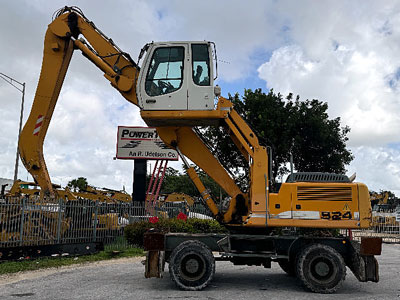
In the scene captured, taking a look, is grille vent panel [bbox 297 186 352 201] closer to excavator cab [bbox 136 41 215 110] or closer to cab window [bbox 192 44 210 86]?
excavator cab [bbox 136 41 215 110]

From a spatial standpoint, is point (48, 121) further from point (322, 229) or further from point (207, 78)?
point (322, 229)

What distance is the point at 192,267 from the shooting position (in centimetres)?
835

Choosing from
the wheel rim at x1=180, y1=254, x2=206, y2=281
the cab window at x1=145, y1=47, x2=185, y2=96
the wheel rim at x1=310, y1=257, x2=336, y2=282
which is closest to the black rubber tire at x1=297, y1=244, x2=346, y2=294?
the wheel rim at x1=310, y1=257, x2=336, y2=282

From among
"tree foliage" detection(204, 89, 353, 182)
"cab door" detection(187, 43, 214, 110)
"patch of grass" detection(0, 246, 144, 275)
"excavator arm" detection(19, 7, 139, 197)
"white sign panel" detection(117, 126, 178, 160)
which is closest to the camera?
"cab door" detection(187, 43, 214, 110)

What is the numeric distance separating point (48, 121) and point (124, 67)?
4.34 meters

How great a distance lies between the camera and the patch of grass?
10789 mm

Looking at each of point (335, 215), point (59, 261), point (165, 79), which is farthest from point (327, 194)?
point (59, 261)

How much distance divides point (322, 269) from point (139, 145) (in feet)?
46.9

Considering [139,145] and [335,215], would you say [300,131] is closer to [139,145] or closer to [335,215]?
[139,145]

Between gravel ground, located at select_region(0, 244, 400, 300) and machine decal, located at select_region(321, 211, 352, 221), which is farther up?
machine decal, located at select_region(321, 211, 352, 221)

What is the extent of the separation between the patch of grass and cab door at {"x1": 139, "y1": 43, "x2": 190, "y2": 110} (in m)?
6.09

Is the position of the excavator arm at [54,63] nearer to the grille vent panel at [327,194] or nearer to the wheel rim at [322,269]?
the grille vent panel at [327,194]

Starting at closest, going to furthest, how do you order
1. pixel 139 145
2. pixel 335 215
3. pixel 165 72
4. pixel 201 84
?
pixel 335 215
pixel 201 84
pixel 165 72
pixel 139 145

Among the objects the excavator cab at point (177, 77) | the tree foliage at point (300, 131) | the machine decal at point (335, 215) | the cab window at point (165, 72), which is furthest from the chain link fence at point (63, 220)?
the tree foliage at point (300, 131)
